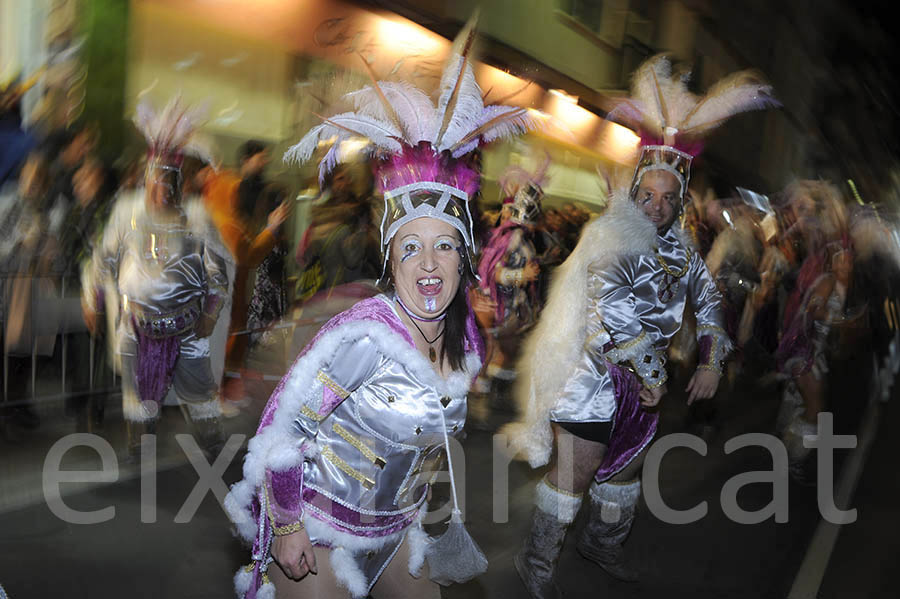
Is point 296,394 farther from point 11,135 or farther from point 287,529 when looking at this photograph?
point 11,135

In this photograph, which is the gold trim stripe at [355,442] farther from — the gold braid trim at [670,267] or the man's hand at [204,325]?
the man's hand at [204,325]

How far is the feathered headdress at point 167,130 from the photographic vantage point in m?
5.28

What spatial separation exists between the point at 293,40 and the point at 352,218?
16.3 ft

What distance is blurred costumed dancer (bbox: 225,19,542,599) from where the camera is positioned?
2445 millimetres

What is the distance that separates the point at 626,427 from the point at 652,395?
14.0 inches

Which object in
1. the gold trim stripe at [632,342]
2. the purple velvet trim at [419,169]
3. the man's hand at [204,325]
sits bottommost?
the man's hand at [204,325]

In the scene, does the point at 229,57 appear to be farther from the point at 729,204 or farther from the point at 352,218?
the point at 729,204

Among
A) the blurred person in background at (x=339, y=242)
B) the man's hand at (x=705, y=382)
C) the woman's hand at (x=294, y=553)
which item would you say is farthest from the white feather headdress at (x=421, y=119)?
the blurred person in background at (x=339, y=242)

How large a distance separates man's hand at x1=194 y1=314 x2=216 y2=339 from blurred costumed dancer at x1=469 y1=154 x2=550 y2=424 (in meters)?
4.33

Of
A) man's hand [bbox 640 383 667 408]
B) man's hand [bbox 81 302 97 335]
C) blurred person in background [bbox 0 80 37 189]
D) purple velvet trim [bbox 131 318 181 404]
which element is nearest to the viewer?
man's hand [bbox 640 383 667 408]

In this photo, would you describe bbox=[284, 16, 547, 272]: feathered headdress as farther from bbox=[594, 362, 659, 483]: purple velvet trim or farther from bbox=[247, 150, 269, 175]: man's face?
bbox=[247, 150, 269, 175]: man's face

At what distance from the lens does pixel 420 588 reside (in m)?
2.85

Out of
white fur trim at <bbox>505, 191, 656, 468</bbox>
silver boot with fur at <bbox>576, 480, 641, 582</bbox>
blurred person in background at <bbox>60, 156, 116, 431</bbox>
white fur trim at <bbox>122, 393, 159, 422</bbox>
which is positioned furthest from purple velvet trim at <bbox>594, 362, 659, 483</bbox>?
blurred person in background at <bbox>60, 156, 116, 431</bbox>


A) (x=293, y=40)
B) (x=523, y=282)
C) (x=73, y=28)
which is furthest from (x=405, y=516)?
(x=293, y=40)
